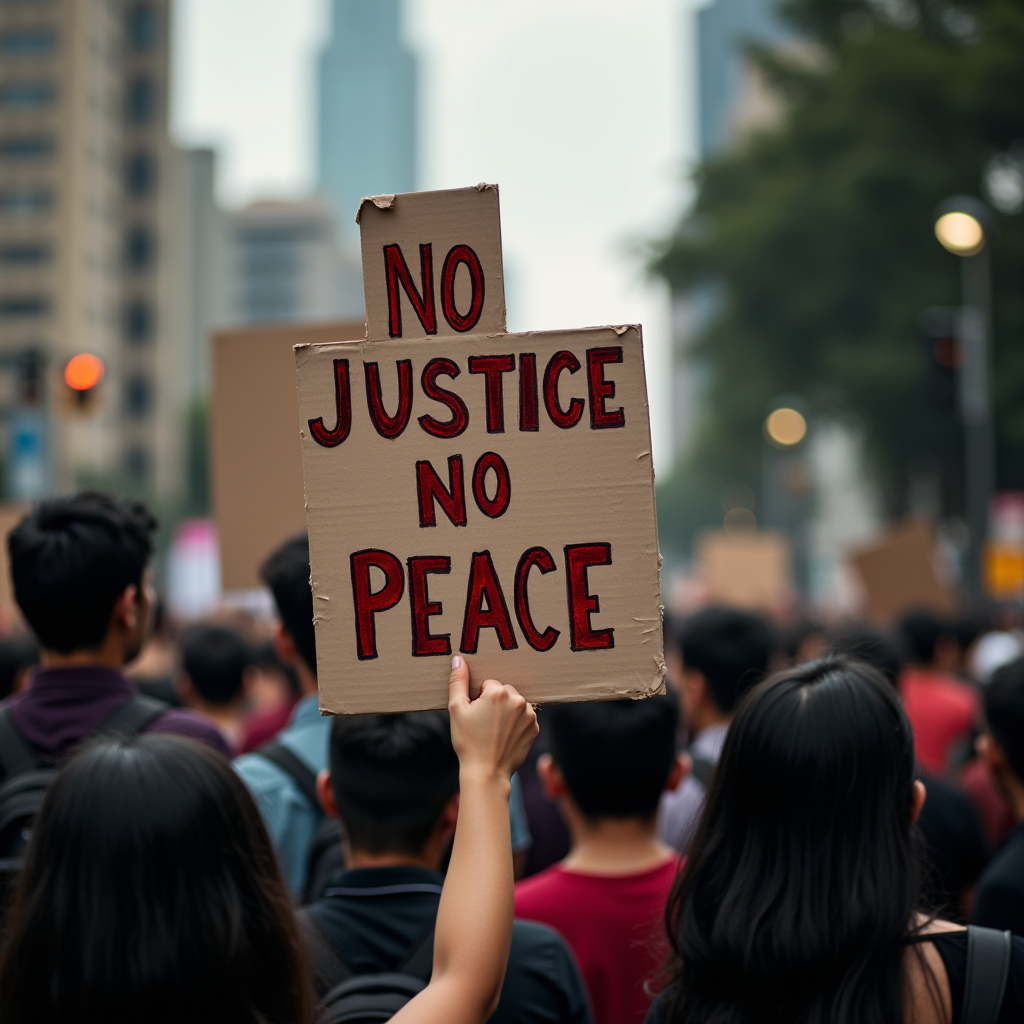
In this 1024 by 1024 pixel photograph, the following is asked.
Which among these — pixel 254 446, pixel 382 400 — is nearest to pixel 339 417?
pixel 382 400

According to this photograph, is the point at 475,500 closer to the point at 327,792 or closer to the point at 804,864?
the point at 804,864

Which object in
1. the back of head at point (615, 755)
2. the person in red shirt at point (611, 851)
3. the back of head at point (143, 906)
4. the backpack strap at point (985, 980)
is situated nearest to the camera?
the back of head at point (143, 906)

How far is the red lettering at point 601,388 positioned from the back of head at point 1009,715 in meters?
1.97

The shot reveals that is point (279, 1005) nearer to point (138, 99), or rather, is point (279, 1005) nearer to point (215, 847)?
point (215, 847)

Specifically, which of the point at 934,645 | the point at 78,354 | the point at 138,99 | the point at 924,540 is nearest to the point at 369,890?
the point at 934,645

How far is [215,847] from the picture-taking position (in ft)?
6.26

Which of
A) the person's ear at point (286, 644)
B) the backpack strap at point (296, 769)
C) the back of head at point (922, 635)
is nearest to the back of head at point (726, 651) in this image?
the person's ear at point (286, 644)

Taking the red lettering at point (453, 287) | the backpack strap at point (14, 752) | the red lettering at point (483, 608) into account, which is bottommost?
the backpack strap at point (14, 752)

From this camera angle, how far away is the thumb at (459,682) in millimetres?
2217

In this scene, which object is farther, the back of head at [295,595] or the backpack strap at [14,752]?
the back of head at [295,595]

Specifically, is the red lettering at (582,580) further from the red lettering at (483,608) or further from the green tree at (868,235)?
the green tree at (868,235)

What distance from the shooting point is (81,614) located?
11.4 feet

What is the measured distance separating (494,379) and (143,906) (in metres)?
1.02

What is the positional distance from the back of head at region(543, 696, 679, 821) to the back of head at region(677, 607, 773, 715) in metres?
1.41
